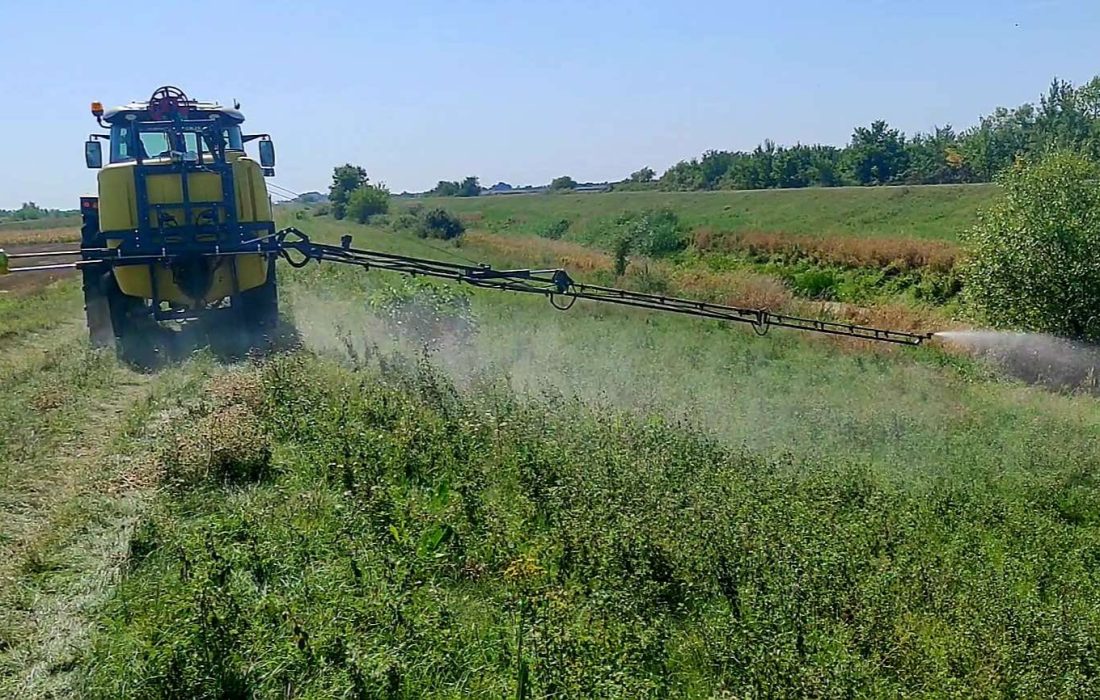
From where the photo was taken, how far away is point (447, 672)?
14.0 feet

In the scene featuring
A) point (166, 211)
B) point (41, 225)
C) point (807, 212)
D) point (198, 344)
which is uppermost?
point (41, 225)

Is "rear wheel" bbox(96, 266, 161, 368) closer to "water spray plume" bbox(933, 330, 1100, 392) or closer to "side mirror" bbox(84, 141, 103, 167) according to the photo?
"side mirror" bbox(84, 141, 103, 167)

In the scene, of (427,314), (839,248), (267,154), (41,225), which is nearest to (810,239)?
(839,248)

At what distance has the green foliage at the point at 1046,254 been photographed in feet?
48.6

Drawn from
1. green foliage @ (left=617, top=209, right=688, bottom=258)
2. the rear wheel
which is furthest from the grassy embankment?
the rear wheel

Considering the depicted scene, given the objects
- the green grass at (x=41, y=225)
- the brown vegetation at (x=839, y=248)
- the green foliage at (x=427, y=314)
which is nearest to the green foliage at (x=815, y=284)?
the brown vegetation at (x=839, y=248)

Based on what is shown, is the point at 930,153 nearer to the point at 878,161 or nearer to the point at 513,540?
the point at 878,161

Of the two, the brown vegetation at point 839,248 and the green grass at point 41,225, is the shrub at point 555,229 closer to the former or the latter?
the brown vegetation at point 839,248

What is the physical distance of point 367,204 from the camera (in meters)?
60.1

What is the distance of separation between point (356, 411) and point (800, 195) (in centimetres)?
4770

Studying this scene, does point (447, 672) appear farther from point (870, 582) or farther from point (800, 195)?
point (800, 195)

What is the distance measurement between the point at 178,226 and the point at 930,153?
2661 inches

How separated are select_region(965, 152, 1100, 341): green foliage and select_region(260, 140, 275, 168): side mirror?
12.9m

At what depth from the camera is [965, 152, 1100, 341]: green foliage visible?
14.8m
